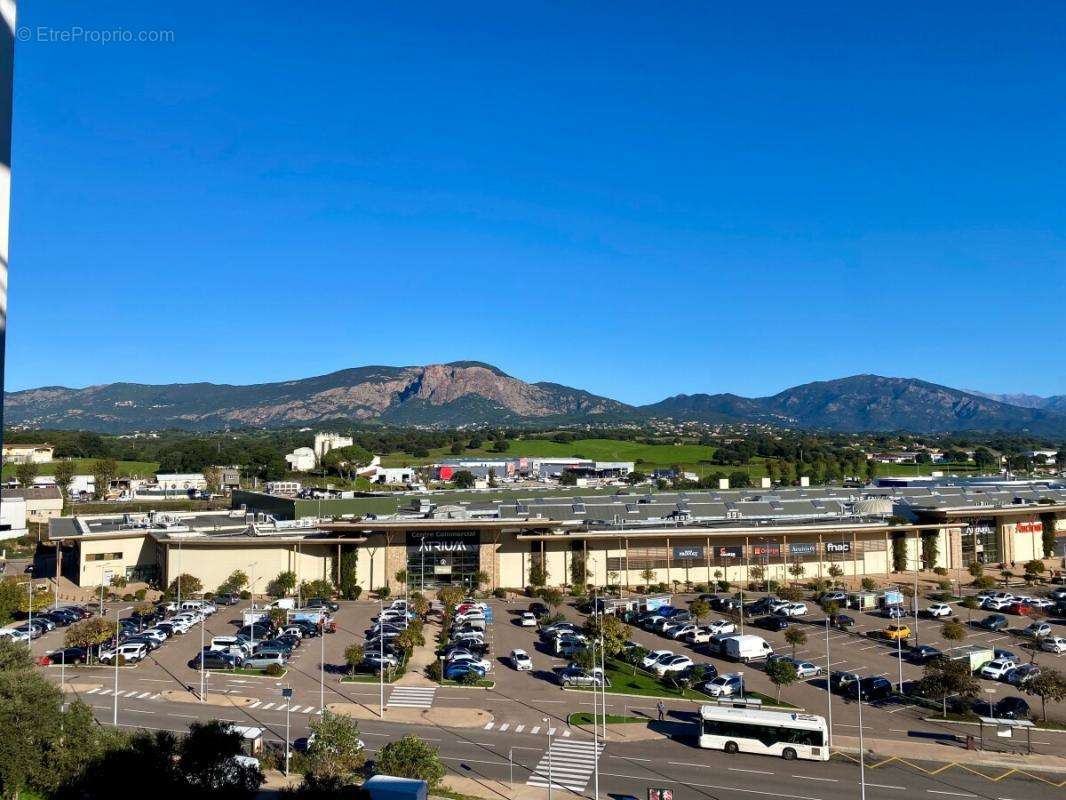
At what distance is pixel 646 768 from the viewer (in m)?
20.6

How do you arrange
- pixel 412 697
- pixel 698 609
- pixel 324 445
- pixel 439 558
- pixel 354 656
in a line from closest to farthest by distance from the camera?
pixel 412 697, pixel 354 656, pixel 698 609, pixel 439 558, pixel 324 445

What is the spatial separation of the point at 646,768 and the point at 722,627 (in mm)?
16319

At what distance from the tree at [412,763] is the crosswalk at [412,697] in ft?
27.1

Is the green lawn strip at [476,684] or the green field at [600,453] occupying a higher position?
the green field at [600,453]

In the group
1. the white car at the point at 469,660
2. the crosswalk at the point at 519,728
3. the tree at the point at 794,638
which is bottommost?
the crosswalk at the point at 519,728

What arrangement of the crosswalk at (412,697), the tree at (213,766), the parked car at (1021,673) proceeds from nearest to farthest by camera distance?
the tree at (213,766)
the crosswalk at (412,697)
the parked car at (1021,673)

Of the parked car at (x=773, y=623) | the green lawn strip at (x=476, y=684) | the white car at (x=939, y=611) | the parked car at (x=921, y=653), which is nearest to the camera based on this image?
the green lawn strip at (x=476, y=684)

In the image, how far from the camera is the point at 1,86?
5.50 meters

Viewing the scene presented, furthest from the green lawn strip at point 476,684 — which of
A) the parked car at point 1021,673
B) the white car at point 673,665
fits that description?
the parked car at point 1021,673

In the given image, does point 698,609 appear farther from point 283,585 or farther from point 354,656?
point 283,585

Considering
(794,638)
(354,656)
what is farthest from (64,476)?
(794,638)

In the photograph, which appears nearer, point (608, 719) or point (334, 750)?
point (334, 750)

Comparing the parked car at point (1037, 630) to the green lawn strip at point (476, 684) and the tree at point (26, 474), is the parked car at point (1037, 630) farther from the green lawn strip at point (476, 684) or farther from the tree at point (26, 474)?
the tree at point (26, 474)

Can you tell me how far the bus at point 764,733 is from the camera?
21422 millimetres
